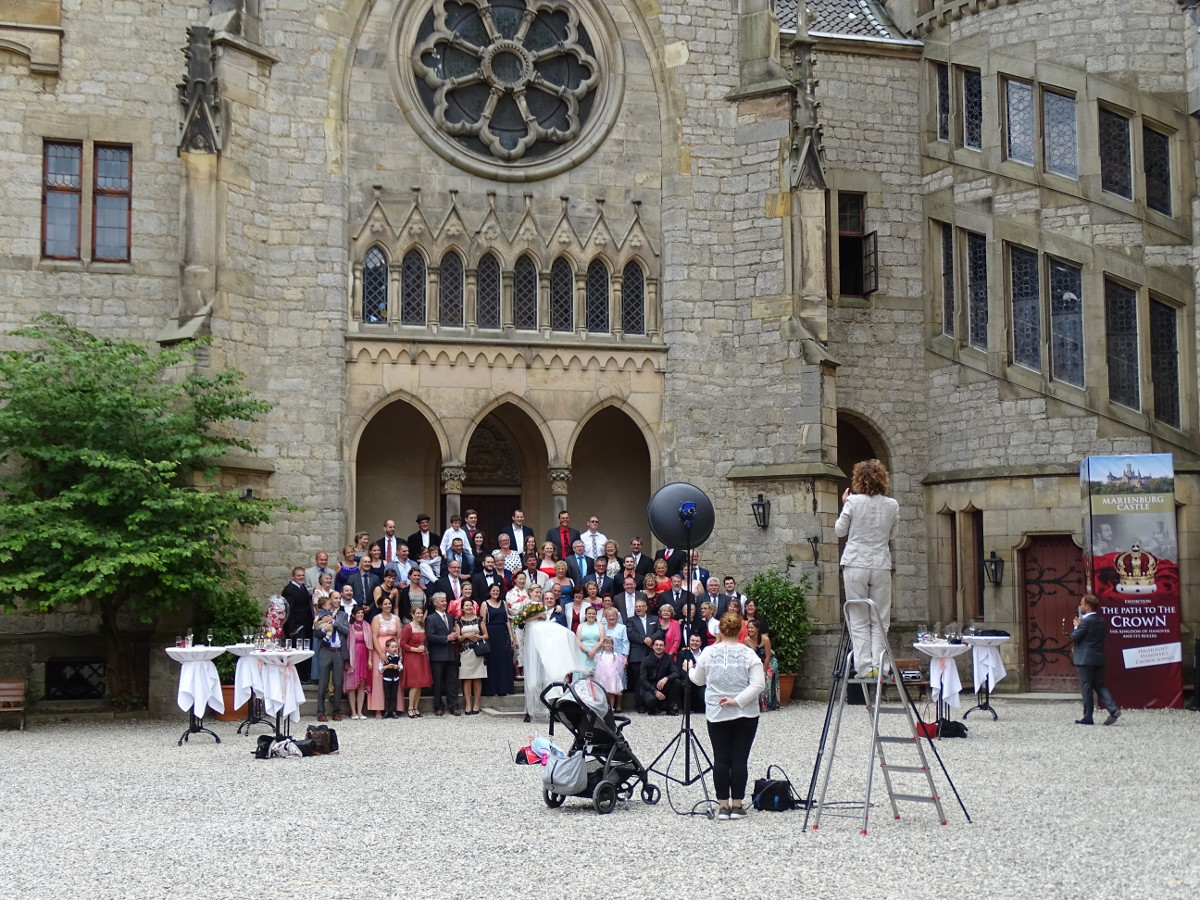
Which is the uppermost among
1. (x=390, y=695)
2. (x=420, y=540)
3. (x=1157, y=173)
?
(x=1157, y=173)

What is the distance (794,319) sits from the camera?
21.1 metres

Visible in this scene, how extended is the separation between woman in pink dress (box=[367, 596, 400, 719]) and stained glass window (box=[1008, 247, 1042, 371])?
35.2 feet

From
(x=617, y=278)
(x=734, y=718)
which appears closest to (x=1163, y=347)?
(x=617, y=278)

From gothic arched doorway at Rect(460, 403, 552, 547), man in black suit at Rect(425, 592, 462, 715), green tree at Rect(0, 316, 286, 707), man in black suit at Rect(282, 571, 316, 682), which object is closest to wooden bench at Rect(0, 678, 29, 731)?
green tree at Rect(0, 316, 286, 707)

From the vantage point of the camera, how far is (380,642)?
1744 centimetres

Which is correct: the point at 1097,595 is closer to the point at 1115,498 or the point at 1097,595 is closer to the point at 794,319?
the point at 1115,498

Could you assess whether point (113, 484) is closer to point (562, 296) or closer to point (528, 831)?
point (562, 296)

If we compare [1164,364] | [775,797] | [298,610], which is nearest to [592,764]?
[775,797]

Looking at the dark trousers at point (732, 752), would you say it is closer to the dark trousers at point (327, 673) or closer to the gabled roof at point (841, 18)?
the dark trousers at point (327, 673)

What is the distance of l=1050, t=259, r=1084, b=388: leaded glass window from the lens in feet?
73.2

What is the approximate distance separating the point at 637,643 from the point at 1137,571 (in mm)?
6361

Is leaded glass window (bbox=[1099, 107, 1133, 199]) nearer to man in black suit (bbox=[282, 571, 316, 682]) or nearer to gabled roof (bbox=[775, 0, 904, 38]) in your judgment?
gabled roof (bbox=[775, 0, 904, 38])

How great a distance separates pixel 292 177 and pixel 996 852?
1480 cm

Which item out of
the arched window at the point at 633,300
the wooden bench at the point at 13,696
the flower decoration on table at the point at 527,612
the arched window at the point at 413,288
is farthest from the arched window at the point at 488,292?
the wooden bench at the point at 13,696
